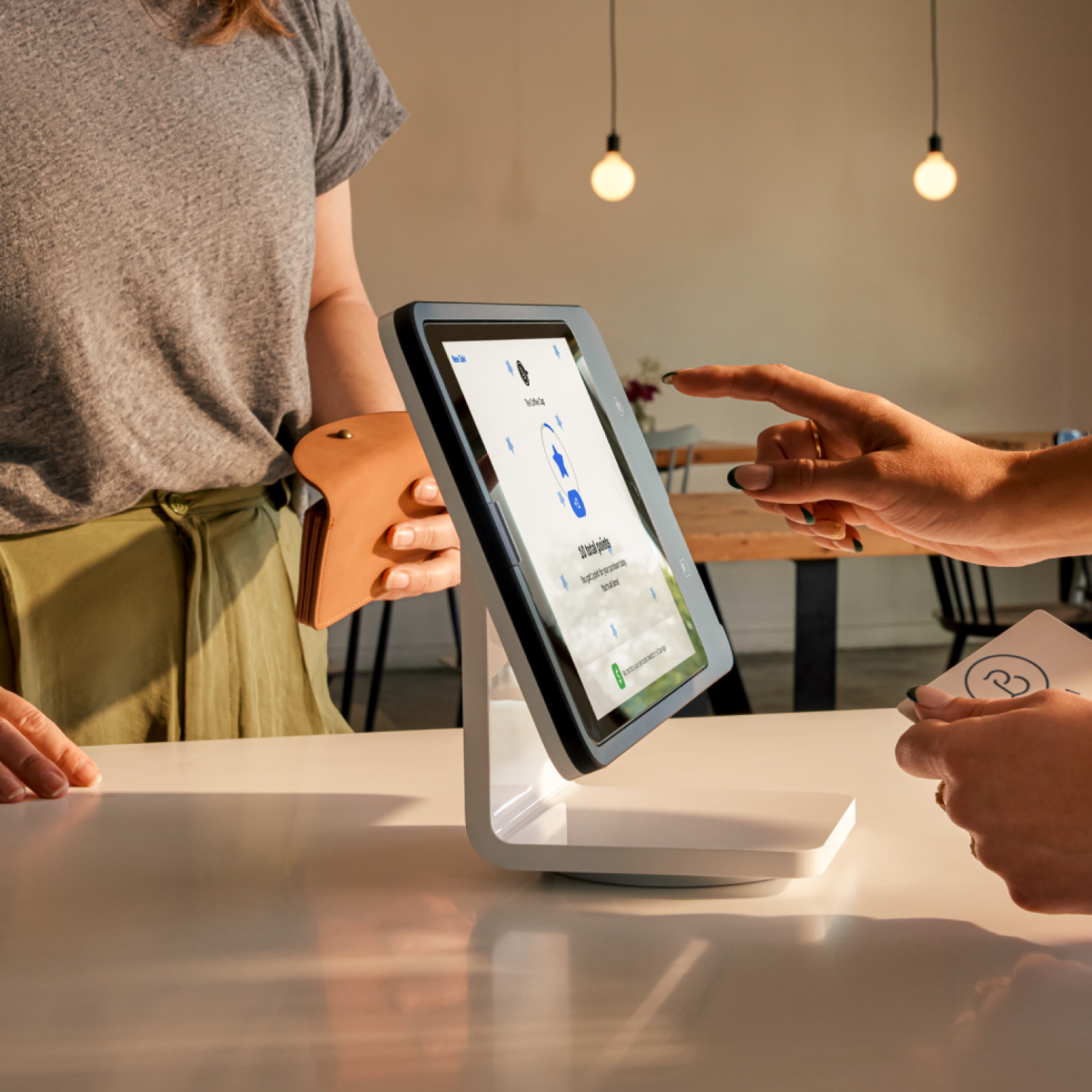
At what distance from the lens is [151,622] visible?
3.07ft

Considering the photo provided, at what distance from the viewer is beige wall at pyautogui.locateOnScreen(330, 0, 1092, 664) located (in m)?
4.91

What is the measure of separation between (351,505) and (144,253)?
0.33 meters

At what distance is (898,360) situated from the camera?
17.0ft

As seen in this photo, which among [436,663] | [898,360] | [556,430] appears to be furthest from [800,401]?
[898,360]

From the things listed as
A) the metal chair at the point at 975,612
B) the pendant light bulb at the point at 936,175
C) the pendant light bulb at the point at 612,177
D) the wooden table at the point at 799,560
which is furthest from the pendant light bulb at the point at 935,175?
the wooden table at the point at 799,560

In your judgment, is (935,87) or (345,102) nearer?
(345,102)

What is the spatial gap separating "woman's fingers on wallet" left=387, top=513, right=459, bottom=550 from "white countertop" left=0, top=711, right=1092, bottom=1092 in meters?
0.20

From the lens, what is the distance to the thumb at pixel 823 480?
2.32 feet

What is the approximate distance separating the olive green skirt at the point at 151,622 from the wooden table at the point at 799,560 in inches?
39.4

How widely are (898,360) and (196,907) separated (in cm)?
513

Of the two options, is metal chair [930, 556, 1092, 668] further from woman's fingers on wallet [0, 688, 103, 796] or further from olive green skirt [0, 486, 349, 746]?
woman's fingers on wallet [0, 688, 103, 796]

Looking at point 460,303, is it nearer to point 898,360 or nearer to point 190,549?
point 190,549

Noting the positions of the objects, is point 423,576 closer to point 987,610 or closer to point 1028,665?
point 1028,665

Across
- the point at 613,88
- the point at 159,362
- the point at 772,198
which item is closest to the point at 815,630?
the point at 159,362
